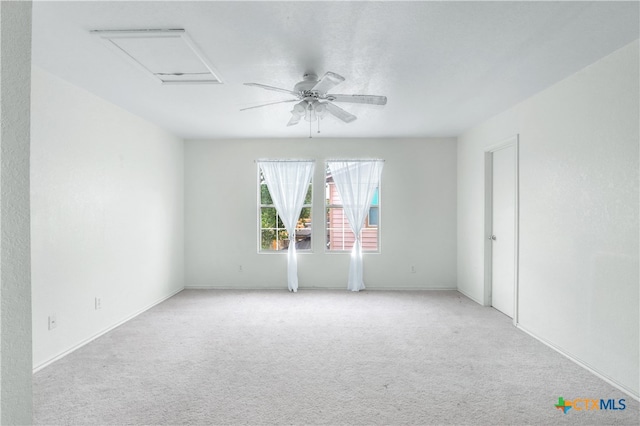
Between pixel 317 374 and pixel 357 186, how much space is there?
10.8 ft

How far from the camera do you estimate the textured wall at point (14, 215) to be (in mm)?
715

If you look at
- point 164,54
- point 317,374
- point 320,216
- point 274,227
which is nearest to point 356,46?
point 164,54

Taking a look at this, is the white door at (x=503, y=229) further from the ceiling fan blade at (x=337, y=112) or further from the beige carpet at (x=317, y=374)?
the ceiling fan blade at (x=337, y=112)

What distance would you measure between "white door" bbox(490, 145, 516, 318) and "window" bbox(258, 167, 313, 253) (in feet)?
8.87

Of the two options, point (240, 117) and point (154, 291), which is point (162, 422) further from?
point (240, 117)

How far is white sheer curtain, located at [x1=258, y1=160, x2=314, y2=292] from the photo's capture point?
216 inches

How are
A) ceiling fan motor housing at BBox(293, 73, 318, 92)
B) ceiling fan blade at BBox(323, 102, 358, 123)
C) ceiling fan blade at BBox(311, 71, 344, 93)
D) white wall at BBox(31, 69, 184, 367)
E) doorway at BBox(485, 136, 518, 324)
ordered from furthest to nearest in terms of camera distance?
doorway at BBox(485, 136, 518, 324) → ceiling fan blade at BBox(323, 102, 358, 123) → white wall at BBox(31, 69, 184, 367) → ceiling fan motor housing at BBox(293, 73, 318, 92) → ceiling fan blade at BBox(311, 71, 344, 93)

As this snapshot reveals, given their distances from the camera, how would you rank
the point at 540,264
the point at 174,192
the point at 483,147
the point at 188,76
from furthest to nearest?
1. the point at 174,192
2. the point at 483,147
3. the point at 540,264
4. the point at 188,76

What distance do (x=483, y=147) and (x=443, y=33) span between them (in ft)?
8.79

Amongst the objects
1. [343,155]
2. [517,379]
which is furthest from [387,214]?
[517,379]

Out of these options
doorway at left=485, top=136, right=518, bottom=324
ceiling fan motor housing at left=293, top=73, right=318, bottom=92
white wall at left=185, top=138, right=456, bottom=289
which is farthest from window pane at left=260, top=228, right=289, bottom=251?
ceiling fan motor housing at left=293, top=73, right=318, bottom=92

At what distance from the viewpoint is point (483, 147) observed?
455 cm

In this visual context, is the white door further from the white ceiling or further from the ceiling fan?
the ceiling fan

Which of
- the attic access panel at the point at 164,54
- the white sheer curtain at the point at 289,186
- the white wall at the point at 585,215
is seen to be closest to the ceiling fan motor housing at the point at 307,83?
the attic access panel at the point at 164,54
